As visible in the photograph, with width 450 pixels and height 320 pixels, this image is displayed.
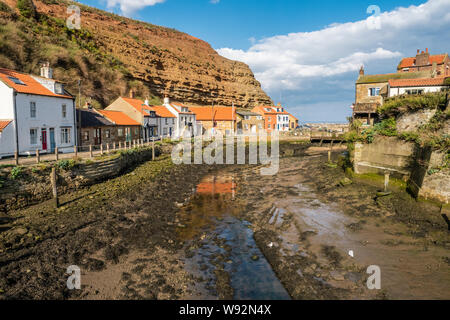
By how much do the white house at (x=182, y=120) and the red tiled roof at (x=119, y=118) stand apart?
1385 centimetres

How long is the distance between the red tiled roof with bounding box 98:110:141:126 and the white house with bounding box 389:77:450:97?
34600mm

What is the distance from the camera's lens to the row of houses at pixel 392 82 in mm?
38197

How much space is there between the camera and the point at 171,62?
7925cm

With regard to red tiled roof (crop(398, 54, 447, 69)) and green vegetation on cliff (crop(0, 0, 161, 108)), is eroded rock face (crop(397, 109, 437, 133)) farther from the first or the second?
green vegetation on cliff (crop(0, 0, 161, 108))

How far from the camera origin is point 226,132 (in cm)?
6725

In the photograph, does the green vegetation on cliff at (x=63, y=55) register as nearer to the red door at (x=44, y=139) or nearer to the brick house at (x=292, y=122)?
Result: the red door at (x=44, y=139)

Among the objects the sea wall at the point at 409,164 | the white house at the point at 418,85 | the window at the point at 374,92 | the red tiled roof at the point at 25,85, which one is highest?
the window at the point at 374,92

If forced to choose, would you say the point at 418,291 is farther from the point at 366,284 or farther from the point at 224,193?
the point at 224,193

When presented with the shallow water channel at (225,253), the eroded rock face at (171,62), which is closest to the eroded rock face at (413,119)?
the shallow water channel at (225,253)

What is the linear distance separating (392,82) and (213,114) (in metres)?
39.7

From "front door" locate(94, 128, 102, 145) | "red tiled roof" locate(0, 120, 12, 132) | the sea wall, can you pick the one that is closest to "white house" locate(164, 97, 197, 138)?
"front door" locate(94, 128, 102, 145)
